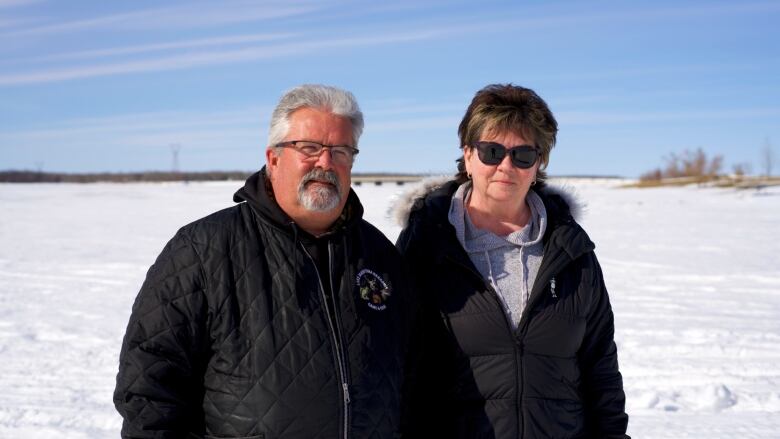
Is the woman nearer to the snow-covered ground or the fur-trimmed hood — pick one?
the fur-trimmed hood

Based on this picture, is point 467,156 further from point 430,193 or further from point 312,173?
point 312,173

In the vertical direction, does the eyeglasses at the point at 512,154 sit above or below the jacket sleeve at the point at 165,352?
above

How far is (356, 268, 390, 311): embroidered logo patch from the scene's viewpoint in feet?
7.52

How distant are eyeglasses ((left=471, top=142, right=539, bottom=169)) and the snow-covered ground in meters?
0.46

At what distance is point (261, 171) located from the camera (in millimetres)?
2371

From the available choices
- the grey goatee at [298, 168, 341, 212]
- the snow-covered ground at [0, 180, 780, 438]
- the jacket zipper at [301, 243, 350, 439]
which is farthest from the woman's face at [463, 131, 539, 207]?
the jacket zipper at [301, 243, 350, 439]

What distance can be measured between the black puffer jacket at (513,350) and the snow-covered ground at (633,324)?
1.37 ft

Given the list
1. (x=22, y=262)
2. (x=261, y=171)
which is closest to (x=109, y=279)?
(x=22, y=262)

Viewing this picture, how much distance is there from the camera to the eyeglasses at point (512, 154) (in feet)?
8.56

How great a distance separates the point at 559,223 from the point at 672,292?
21.7ft

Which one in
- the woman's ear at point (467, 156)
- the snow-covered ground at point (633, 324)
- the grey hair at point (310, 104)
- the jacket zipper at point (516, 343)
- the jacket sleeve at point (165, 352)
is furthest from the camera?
the snow-covered ground at point (633, 324)

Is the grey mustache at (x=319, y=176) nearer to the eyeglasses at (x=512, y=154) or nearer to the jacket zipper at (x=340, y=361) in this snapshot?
the jacket zipper at (x=340, y=361)

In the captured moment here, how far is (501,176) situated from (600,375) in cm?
82

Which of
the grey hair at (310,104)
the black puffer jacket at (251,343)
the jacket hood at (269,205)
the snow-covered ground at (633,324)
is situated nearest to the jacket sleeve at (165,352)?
the black puffer jacket at (251,343)
